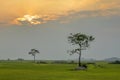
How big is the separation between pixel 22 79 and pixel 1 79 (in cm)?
320

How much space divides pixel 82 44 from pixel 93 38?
17.5 ft

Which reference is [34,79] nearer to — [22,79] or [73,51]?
[22,79]

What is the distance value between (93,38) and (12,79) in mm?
79758

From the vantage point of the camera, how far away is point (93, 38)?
128 metres

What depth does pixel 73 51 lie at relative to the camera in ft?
418

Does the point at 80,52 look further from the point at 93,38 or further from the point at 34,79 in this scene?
the point at 34,79

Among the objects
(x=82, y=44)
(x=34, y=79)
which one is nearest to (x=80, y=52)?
(x=82, y=44)

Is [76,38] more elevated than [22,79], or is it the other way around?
[76,38]

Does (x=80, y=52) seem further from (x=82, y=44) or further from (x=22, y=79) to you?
(x=22, y=79)

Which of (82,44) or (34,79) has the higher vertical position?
(82,44)

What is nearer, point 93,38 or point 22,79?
point 22,79

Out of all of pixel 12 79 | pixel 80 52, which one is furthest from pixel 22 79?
pixel 80 52

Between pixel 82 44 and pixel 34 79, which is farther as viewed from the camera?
pixel 82 44

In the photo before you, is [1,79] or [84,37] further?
[84,37]
